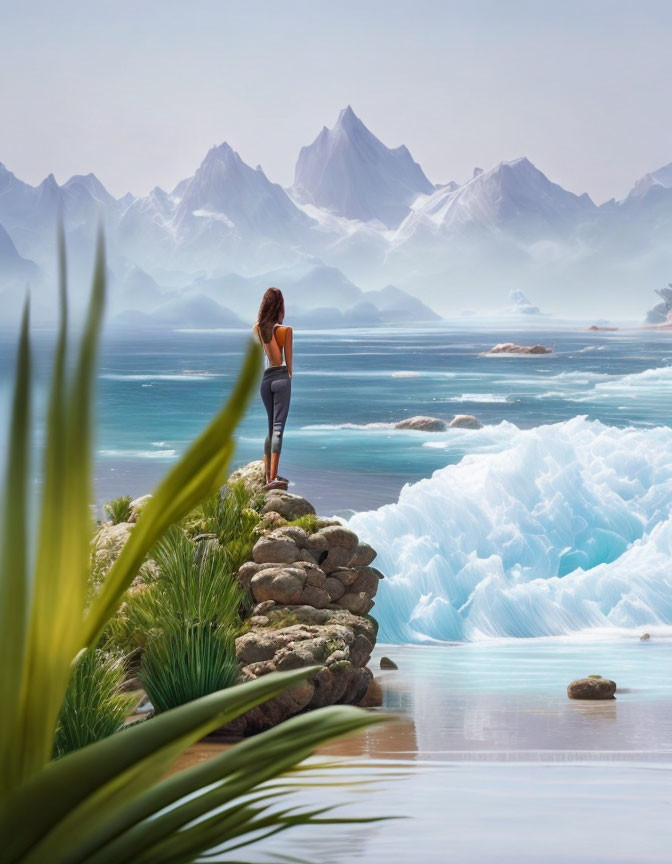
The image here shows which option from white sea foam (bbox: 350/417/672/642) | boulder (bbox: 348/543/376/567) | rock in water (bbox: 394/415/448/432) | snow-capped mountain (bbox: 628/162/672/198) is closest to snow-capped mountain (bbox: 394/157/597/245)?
snow-capped mountain (bbox: 628/162/672/198)

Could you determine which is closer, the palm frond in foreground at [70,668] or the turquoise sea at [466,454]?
the palm frond in foreground at [70,668]

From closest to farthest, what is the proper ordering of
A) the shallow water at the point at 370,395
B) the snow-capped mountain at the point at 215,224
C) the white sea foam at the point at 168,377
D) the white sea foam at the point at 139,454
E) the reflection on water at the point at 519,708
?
the reflection on water at the point at 519,708
the shallow water at the point at 370,395
the white sea foam at the point at 139,454
the white sea foam at the point at 168,377
the snow-capped mountain at the point at 215,224

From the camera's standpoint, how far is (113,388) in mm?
38562

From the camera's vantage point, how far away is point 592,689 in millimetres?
8461

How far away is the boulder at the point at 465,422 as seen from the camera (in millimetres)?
33500

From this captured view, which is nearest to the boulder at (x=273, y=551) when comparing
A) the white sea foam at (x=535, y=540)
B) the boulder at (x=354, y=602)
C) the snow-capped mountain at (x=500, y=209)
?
the boulder at (x=354, y=602)

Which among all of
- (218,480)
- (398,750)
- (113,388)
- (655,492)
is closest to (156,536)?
(218,480)

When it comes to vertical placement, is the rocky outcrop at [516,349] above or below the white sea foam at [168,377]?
above

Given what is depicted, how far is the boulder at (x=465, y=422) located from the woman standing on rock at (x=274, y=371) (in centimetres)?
2518

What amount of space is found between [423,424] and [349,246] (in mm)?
10060

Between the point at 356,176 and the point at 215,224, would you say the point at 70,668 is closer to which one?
the point at 356,176

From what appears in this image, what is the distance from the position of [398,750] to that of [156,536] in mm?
4536

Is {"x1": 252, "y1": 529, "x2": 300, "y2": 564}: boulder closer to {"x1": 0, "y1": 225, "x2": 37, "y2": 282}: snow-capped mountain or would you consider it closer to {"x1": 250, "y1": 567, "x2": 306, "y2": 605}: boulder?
{"x1": 250, "y1": 567, "x2": 306, "y2": 605}: boulder

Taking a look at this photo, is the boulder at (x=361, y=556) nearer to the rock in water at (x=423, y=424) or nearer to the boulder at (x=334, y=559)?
the boulder at (x=334, y=559)
